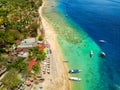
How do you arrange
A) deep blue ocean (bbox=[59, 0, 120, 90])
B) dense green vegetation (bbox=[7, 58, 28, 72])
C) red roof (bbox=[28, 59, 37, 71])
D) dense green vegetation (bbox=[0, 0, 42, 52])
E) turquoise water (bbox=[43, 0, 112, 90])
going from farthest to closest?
dense green vegetation (bbox=[0, 0, 42, 52]) → deep blue ocean (bbox=[59, 0, 120, 90]) → red roof (bbox=[28, 59, 37, 71]) → turquoise water (bbox=[43, 0, 112, 90]) → dense green vegetation (bbox=[7, 58, 28, 72])

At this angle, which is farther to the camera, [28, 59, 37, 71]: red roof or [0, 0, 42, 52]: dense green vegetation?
[0, 0, 42, 52]: dense green vegetation

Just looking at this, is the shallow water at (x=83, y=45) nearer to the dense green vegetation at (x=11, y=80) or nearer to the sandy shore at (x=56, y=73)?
the sandy shore at (x=56, y=73)

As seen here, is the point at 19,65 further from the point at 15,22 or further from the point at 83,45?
the point at 15,22

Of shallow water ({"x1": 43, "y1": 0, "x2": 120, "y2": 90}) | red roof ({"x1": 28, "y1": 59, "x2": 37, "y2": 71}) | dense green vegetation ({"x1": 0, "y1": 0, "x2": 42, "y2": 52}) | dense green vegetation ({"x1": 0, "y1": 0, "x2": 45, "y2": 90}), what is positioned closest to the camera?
dense green vegetation ({"x1": 0, "y1": 0, "x2": 45, "y2": 90})

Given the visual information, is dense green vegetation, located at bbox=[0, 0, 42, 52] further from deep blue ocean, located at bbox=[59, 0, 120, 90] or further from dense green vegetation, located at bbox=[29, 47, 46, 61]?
deep blue ocean, located at bbox=[59, 0, 120, 90]

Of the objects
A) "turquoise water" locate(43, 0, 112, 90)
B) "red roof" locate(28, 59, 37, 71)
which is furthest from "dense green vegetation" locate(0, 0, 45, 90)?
"turquoise water" locate(43, 0, 112, 90)
